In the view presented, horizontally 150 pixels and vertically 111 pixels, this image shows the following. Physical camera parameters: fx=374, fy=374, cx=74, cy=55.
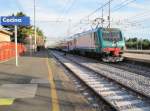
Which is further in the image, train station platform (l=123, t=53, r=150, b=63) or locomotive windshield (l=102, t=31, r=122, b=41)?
locomotive windshield (l=102, t=31, r=122, b=41)

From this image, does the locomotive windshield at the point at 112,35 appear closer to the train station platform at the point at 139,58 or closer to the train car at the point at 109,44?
the train car at the point at 109,44

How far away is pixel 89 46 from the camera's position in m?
37.6

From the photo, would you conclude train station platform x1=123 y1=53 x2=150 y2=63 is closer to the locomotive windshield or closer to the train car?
the train car

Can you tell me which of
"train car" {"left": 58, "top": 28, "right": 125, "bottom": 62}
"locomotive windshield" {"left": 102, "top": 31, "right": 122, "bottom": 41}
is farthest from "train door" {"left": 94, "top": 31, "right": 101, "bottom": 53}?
"locomotive windshield" {"left": 102, "top": 31, "right": 122, "bottom": 41}

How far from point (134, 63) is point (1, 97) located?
19722 millimetres

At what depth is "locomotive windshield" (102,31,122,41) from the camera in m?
32.9

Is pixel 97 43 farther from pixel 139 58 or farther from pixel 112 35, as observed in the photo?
pixel 139 58

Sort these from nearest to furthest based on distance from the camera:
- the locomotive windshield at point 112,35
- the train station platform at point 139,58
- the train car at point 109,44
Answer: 1. the train station platform at point 139,58
2. the train car at point 109,44
3. the locomotive windshield at point 112,35

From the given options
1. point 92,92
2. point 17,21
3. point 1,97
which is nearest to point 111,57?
point 17,21

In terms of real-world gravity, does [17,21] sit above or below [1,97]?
above

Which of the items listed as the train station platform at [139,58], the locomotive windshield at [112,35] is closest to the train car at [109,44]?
the locomotive windshield at [112,35]

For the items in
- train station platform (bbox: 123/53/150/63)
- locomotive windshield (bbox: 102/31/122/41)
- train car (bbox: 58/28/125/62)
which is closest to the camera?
train station platform (bbox: 123/53/150/63)

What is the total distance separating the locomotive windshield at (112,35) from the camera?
108ft

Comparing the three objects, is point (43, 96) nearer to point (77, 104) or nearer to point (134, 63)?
point (77, 104)
